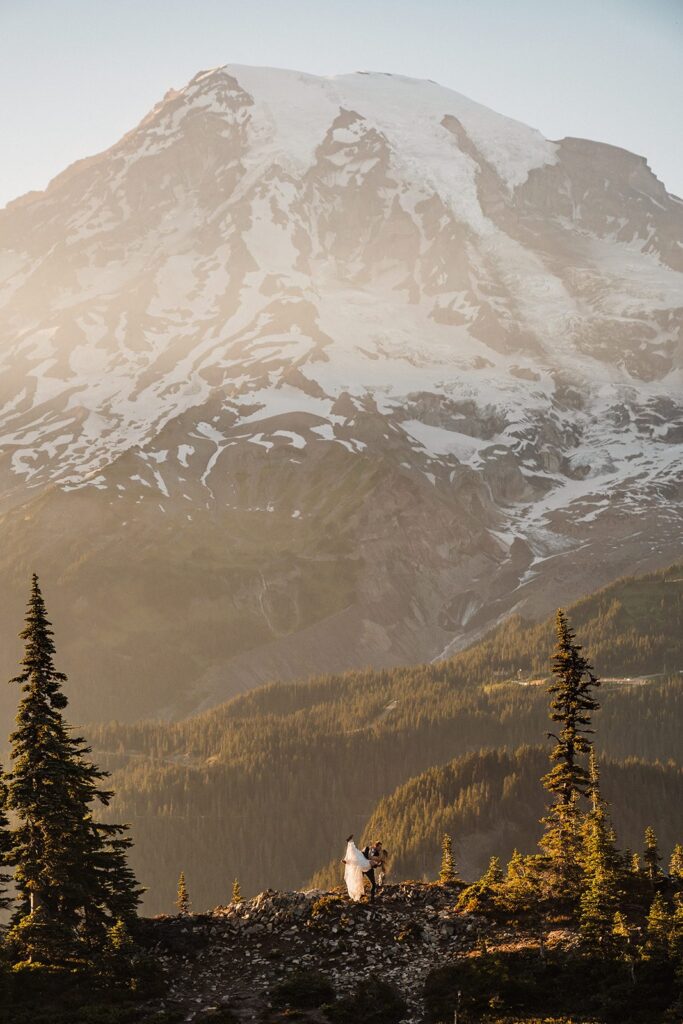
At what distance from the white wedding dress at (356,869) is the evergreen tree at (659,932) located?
55.0ft

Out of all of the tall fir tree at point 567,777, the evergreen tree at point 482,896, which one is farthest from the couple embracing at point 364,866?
the tall fir tree at point 567,777

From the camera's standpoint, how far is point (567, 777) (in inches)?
2894

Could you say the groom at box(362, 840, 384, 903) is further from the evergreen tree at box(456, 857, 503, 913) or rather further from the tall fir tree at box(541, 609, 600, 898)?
the tall fir tree at box(541, 609, 600, 898)

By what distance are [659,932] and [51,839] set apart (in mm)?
31586

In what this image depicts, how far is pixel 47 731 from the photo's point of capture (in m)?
67.6

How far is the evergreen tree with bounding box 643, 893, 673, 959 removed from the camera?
193 ft

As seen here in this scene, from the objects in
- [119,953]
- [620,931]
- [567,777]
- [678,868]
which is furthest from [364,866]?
[678,868]

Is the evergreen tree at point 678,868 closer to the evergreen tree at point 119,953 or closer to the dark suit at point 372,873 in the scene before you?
the dark suit at point 372,873

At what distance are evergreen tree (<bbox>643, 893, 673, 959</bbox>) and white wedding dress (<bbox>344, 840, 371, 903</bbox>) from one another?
16.8 meters

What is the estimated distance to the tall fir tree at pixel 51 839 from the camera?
65625 mm

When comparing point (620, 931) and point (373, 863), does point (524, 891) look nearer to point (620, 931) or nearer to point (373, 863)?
point (373, 863)

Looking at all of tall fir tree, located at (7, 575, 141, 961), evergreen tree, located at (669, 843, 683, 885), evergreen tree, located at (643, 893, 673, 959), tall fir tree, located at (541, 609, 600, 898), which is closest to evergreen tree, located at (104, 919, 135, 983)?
tall fir tree, located at (7, 575, 141, 961)

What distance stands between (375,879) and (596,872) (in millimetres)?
13865

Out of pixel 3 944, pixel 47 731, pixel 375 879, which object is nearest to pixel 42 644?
pixel 47 731
